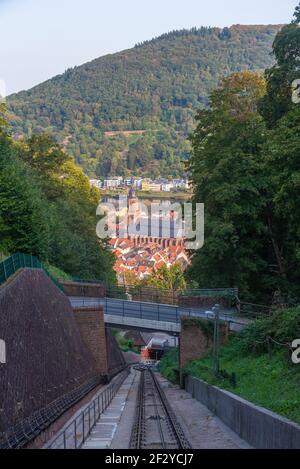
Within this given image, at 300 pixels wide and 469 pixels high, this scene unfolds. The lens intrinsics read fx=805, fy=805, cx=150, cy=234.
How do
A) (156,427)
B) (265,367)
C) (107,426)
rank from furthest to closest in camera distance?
(156,427)
(265,367)
(107,426)

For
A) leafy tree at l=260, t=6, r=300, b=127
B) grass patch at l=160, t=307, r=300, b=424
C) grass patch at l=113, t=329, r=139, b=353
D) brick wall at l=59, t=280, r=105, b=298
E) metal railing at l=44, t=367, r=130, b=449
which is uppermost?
leafy tree at l=260, t=6, r=300, b=127

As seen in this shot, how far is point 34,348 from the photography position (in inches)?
886

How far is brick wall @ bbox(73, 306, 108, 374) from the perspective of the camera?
38781mm

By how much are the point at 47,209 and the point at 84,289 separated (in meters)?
7.98

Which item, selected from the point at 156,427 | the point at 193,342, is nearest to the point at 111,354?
the point at 193,342

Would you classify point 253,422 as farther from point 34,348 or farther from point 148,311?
point 148,311

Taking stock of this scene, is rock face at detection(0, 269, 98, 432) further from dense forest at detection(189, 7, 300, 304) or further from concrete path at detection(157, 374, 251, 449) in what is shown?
dense forest at detection(189, 7, 300, 304)

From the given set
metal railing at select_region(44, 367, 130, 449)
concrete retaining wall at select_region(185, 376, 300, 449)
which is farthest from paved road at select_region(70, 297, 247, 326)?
concrete retaining wall at select_region(185, 376, 300, 449)

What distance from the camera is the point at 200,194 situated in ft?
137

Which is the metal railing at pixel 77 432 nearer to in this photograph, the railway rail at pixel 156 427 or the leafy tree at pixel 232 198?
the railway rail at pixel 156 427

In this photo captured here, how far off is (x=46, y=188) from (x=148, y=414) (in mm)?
39019

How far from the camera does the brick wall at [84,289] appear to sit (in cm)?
4528

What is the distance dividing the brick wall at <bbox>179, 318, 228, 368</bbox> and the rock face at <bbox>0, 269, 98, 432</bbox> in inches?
195

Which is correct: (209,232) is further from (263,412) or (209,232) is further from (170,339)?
(170,339)
